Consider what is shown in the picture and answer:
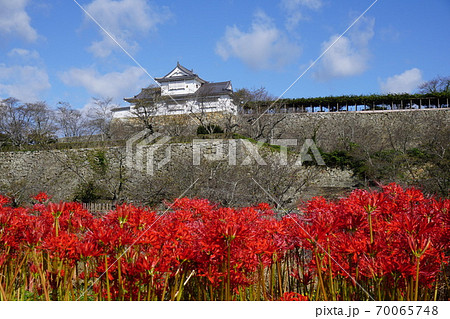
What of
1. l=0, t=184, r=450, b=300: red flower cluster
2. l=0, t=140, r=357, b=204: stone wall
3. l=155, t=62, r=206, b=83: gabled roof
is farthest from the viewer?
l=155, t=62, r=206, b=83: gabled roof

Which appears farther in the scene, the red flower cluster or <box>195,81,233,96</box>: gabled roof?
<box>195,81,233,96</box>: gabled roof

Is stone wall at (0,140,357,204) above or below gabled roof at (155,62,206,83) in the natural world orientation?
below

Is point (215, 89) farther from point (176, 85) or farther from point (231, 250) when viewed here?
point (231, 250)

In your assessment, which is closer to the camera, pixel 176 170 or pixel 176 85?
pixel 176 170

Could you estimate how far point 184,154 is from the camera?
1320 centimetres

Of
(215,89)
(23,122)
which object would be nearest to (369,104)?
(215,89)

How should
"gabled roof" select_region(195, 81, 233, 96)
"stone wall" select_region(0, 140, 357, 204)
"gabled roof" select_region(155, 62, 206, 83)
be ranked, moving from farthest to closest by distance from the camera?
"gabled roof" select_region(195, 81, 233, 96) < "gabled roof" select_region(155, 62, 206, 83) < "stone wall" select_region(0, 140, 357, 204)

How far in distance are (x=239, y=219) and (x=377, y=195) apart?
58 centimetres

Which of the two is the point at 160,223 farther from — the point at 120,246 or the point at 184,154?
the point at 184,154

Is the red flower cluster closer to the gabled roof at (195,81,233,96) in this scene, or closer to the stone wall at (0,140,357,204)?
the stone wall at (0,140,357,204)

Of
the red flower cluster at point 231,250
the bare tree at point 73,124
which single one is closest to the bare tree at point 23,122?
the bare tree at point 73,124

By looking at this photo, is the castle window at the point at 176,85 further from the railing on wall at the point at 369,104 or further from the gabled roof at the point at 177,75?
the railing on wall at the point at 369,104

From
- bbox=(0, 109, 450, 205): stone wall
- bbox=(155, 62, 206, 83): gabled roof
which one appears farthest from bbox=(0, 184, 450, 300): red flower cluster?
bbox=(155, 62, 206, 83): gabled roof

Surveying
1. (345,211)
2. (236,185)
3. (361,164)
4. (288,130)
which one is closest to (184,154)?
(236,185)
